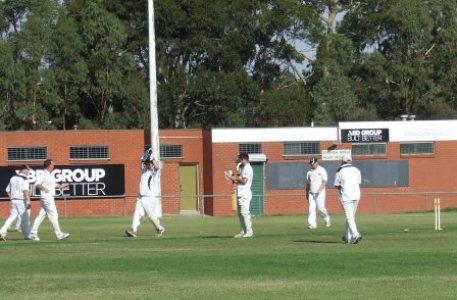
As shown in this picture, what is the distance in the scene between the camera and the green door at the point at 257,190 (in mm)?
51969

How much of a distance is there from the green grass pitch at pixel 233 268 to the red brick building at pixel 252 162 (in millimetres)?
27207

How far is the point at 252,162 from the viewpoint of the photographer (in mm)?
52438

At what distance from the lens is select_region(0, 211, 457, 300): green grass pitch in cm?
1412

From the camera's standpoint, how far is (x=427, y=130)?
54.5 m

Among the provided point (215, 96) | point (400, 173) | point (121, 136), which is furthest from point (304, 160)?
point (215, 96)

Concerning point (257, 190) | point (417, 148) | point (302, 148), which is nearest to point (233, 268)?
point (257, 190)

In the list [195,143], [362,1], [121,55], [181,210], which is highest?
[362,1]

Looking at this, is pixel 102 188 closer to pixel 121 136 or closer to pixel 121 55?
pixel 121 136

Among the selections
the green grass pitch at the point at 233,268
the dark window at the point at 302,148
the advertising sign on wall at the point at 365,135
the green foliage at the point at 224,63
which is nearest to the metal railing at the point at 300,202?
the dark window at the point at 302,148

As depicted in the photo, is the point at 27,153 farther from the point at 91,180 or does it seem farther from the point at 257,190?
the point at 257,190

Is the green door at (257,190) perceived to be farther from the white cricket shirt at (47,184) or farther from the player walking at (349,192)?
the player walking at (349,192)

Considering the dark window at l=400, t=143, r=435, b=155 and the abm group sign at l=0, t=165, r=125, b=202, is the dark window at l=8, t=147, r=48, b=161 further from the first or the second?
the dark window at l=400, t=143, r=435, b=155

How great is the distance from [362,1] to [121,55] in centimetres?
1896

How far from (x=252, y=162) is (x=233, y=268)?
116ft
